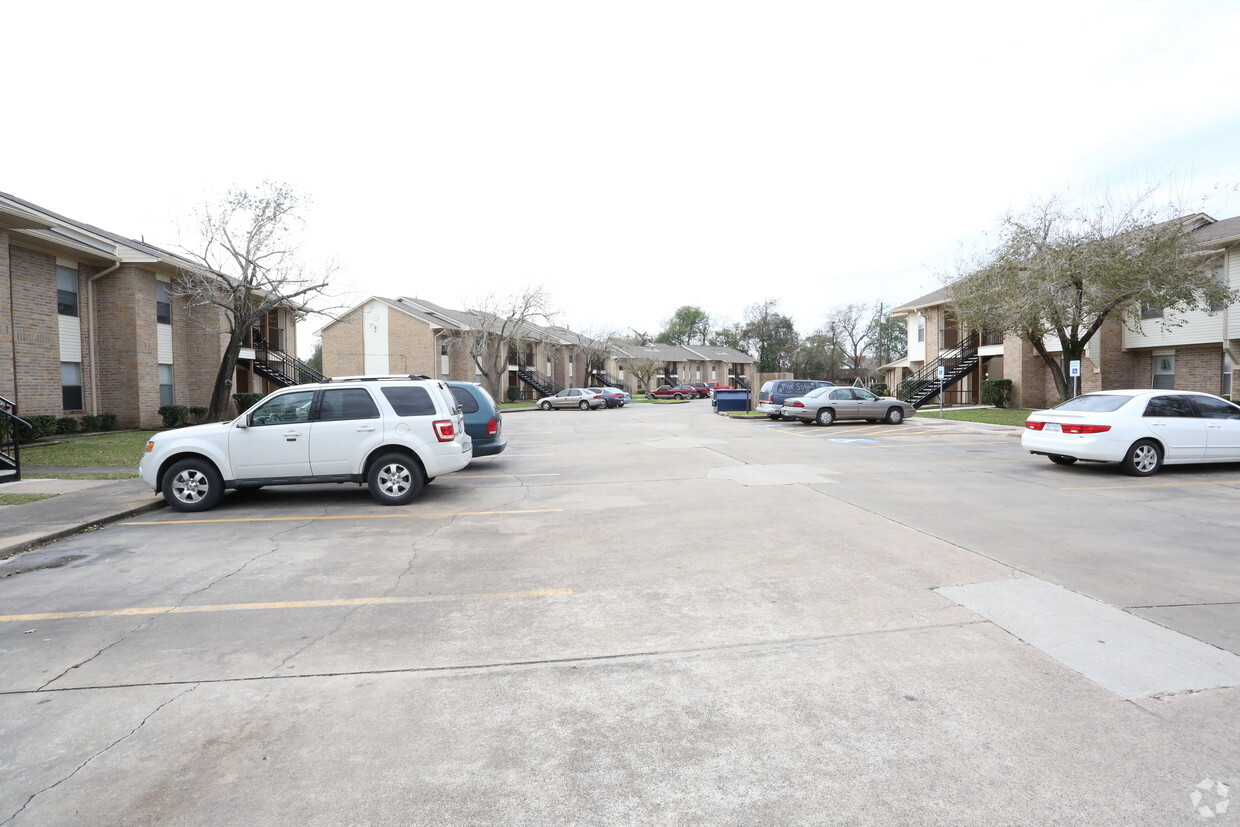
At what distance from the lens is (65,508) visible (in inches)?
367

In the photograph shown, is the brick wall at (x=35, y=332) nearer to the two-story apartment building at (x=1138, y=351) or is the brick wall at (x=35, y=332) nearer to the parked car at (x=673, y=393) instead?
the two-story apartment building at (x=1138, y=351)

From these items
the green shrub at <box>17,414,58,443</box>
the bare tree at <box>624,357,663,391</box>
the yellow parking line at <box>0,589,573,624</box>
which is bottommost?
the yellow parking line at <box>0,589,573,624</box>

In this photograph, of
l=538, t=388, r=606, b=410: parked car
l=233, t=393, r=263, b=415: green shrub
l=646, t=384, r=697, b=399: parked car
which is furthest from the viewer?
l=646, t=384, r=697, b=399: parked car

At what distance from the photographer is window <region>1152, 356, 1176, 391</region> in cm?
2756

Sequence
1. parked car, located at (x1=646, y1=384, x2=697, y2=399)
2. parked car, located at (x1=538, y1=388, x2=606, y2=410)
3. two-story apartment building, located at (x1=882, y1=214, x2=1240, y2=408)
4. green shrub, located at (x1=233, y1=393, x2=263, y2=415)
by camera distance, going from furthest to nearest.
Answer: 1. parked car, located at (x1=646, y1=384, x2=697, y2=399)
2. parked car, located at (x1=538, y1=388, x2=606, y2=410)
3. green shrub, located at (x1=233, y1=393, x2=263, y2=415)
4. two-story apartment building, located at (x1=882, y1=214, x2=1240, y2=408)

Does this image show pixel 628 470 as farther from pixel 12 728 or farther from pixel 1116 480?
pixel 12 728

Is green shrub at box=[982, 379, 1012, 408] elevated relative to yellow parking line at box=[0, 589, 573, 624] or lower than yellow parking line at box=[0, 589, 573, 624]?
elevated

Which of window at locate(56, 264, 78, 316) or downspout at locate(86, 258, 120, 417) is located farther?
downspout at locate(86, 258, 120, 417)

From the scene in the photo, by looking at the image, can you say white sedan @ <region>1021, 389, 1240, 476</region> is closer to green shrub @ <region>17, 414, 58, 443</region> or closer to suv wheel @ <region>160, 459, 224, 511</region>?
suv wheel @ <region>160, 459, 224, 511</region>

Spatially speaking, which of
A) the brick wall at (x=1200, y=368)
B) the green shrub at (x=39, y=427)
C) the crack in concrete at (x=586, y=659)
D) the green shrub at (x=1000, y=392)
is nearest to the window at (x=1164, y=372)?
the brick wall at (x=1200, y=368)

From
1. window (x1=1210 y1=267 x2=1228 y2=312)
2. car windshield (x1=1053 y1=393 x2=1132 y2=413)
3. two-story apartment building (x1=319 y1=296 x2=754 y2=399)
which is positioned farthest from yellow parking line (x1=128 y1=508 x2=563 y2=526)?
two-story apartment building (x1=319 y1=296 x2=754 y2=399)

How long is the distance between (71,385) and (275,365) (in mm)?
11840

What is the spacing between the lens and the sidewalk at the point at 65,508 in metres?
7.75

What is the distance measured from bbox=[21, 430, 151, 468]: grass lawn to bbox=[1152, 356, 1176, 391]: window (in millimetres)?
34648
